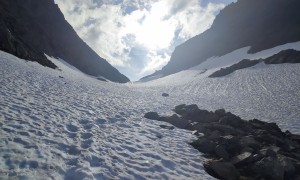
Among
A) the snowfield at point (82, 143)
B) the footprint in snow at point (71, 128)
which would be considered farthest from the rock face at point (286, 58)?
the footprint in snow at point (71, 128)

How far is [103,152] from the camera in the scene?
9750mm

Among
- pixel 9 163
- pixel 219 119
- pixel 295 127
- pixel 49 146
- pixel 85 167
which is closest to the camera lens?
pixel 9 163

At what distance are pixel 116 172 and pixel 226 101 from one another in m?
26.4

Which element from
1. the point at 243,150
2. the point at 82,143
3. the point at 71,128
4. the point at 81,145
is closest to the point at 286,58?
the point at 243,150

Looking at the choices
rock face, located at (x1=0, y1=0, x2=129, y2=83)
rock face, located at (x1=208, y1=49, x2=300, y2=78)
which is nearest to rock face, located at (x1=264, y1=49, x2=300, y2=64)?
rock face, located at (x1=208, y1=49, x2=300, y2=78)

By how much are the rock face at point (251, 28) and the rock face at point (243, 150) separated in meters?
55.1

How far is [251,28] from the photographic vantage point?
94125mm

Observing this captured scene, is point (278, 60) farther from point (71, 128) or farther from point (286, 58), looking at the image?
point (71, 128)

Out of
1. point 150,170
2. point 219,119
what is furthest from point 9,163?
point 219,119

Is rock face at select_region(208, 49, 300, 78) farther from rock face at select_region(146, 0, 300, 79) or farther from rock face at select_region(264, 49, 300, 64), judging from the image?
rock face at select_region(146, 0, 300, 79)

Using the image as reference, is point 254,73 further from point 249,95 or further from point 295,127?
point 295,127

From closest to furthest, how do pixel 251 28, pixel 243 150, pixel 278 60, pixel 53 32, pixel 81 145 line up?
pixel 81 145
pixel 243 150
pixel 278 60
pixel 251 28
pixel 53 32

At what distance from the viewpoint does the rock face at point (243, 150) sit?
32.1 ft

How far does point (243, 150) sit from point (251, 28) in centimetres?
9203
